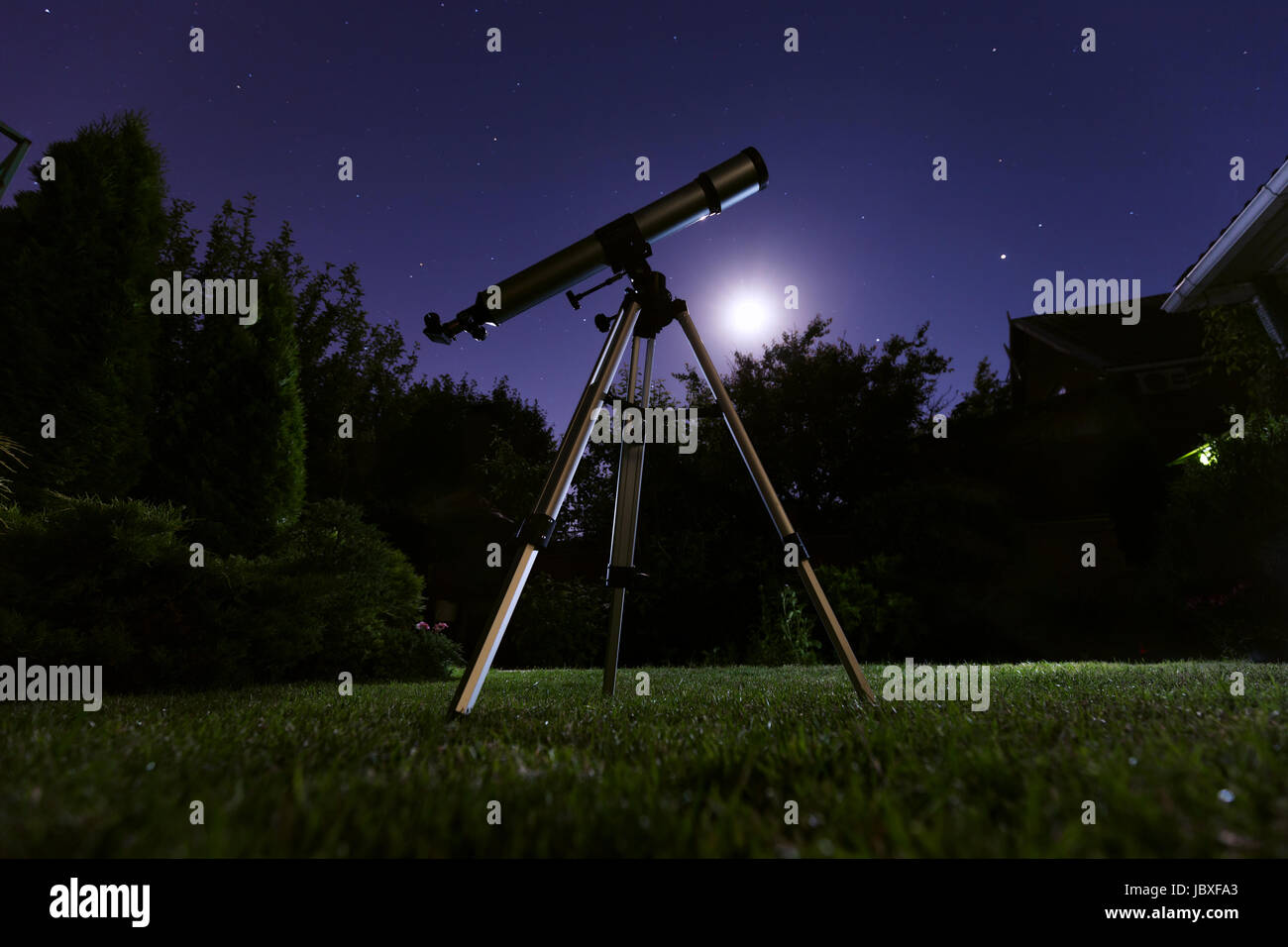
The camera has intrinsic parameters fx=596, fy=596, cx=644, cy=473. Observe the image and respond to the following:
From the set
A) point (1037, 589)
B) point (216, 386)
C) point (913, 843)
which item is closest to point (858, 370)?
point (1037, 589)

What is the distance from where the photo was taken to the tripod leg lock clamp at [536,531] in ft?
7.32

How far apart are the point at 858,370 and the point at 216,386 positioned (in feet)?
41.3

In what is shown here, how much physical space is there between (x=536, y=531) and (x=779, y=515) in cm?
107

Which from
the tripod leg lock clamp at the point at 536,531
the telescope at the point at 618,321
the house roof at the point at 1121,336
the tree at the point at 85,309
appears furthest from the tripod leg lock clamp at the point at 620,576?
the house roof at the point at 1121,336

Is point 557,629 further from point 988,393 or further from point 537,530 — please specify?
point 988,393

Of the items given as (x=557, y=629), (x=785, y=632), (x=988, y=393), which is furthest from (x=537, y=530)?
(x=988, y=393)

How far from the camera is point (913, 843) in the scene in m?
0.89

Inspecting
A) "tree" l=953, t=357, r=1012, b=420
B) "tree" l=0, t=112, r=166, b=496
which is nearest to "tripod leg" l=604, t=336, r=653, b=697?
"tree" l=0, t=112, r=166, b=496

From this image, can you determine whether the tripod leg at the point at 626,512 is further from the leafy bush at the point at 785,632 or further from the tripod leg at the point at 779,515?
the leafy bush at the point at 785,632

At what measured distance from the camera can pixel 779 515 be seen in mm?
2627

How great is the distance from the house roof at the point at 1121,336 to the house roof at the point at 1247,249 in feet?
36.2

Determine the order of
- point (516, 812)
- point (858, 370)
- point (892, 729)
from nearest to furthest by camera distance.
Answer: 1. point (516, 812)
2. point (892, 729)
3. point (858, 370)
